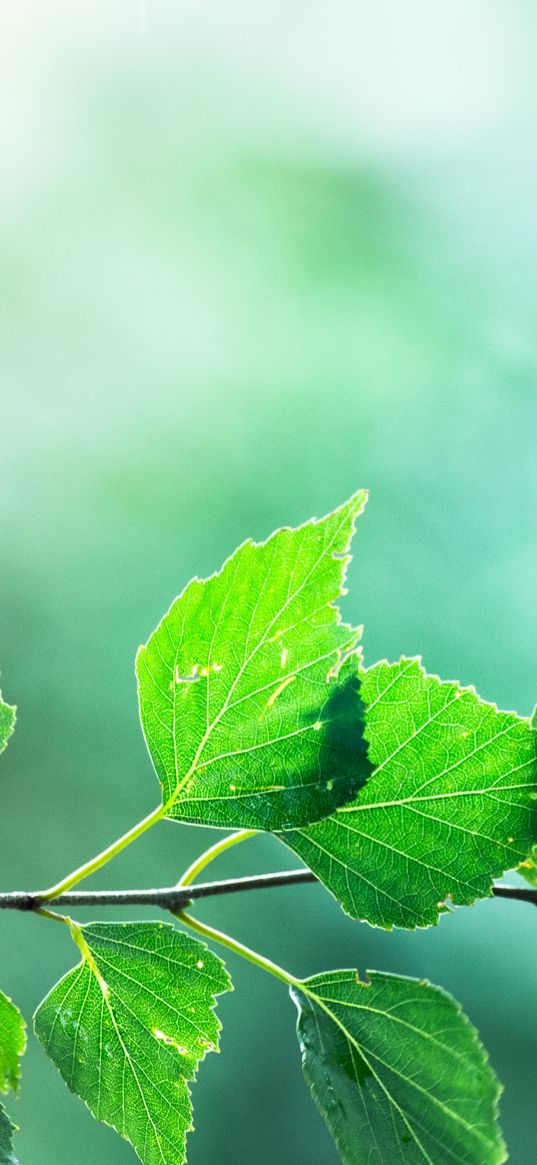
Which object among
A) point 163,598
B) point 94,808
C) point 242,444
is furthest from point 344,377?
point 94,808

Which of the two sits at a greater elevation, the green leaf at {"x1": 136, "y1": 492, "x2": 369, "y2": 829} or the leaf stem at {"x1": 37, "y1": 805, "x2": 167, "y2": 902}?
the green leaf at {"x1": 136, "y1": 492, "x2": 369, "y2": 829}

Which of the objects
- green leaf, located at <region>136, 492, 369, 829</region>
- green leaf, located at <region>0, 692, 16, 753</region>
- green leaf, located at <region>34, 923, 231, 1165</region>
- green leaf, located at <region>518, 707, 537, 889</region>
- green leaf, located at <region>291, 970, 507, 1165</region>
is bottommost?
green leaf, located at <region>34, 923, 231, 1165</region>

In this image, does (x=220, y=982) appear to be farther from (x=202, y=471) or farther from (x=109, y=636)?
(x=202, y=471)

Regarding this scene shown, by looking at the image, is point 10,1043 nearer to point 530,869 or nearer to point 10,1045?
point 10,1045

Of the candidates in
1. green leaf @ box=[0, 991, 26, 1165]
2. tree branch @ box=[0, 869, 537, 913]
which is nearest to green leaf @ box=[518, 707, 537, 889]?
tree branch @ box=[0, 869, 537, 913]

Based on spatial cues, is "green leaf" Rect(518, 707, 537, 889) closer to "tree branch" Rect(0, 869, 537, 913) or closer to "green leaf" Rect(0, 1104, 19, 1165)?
"tree branch" Rect(0, 869, 537, 913)
